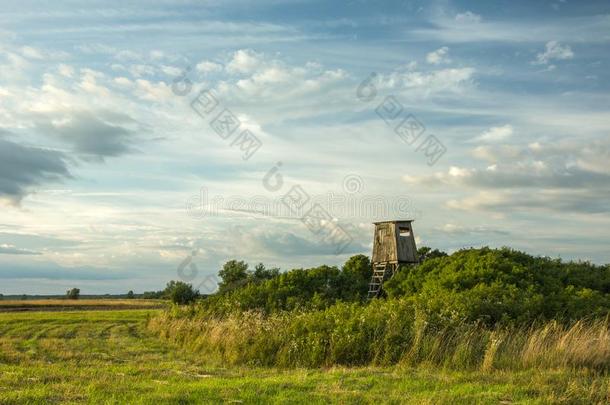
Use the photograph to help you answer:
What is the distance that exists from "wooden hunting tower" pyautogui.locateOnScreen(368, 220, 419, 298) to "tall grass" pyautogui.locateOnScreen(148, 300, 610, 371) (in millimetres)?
18454

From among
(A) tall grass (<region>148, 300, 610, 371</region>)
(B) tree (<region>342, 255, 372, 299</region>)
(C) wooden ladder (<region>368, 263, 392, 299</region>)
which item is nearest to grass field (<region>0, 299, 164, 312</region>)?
(B) tree (<region>342, 255, 372, 299</region>)

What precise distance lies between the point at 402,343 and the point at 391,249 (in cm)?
2262

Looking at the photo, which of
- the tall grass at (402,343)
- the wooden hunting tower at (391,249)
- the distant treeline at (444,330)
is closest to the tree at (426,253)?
the wooden hunting tower at (391,249)

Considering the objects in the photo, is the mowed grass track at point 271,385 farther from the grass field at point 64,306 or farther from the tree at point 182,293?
the grass field at point 64,306

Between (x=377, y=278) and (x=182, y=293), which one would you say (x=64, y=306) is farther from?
(x=377, y=278)

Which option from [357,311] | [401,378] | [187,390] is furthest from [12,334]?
[401,378]

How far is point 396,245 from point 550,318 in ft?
62.9

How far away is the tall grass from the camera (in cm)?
1502

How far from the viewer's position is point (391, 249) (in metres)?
38.9

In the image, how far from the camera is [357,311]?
1953 centimetres

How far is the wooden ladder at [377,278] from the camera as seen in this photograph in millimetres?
36344

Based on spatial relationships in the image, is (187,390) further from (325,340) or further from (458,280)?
(458,280)

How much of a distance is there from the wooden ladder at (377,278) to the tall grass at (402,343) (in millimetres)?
16188

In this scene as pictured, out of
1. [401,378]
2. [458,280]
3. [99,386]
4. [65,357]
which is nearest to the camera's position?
[99,386]
